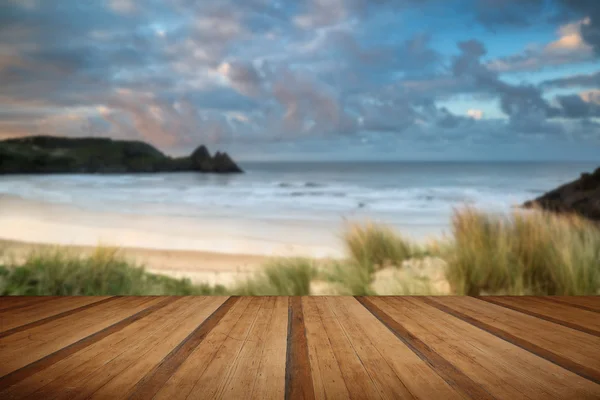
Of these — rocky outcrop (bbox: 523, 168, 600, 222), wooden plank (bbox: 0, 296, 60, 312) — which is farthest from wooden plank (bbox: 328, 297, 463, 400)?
rocky outcrop (bbox: 523, 168, 600, 222)

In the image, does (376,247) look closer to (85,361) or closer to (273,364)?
(273,364)

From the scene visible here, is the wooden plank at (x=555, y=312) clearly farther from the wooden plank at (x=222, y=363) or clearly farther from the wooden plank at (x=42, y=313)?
the wooden plank at (x=42, y=313)

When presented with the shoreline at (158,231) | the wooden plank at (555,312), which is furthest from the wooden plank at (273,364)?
the shoreline at (158,231)

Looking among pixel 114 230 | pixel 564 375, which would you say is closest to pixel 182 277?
pixel 114 230

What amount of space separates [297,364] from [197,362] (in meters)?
0.27

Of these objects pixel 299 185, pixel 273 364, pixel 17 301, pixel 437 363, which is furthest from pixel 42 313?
pixel 299 185

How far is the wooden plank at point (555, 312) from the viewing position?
1.92 meters

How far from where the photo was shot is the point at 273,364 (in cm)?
138

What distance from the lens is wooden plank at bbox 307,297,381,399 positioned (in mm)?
1183

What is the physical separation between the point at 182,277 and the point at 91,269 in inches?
30.3

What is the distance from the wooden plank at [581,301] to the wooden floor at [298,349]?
2 cm

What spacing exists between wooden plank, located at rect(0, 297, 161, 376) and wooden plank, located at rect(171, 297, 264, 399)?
0.49m

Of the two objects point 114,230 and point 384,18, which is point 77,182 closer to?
point 114,230

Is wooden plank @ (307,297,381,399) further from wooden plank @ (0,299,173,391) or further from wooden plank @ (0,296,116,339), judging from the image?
wooden plank @ (0,296,116,339)
